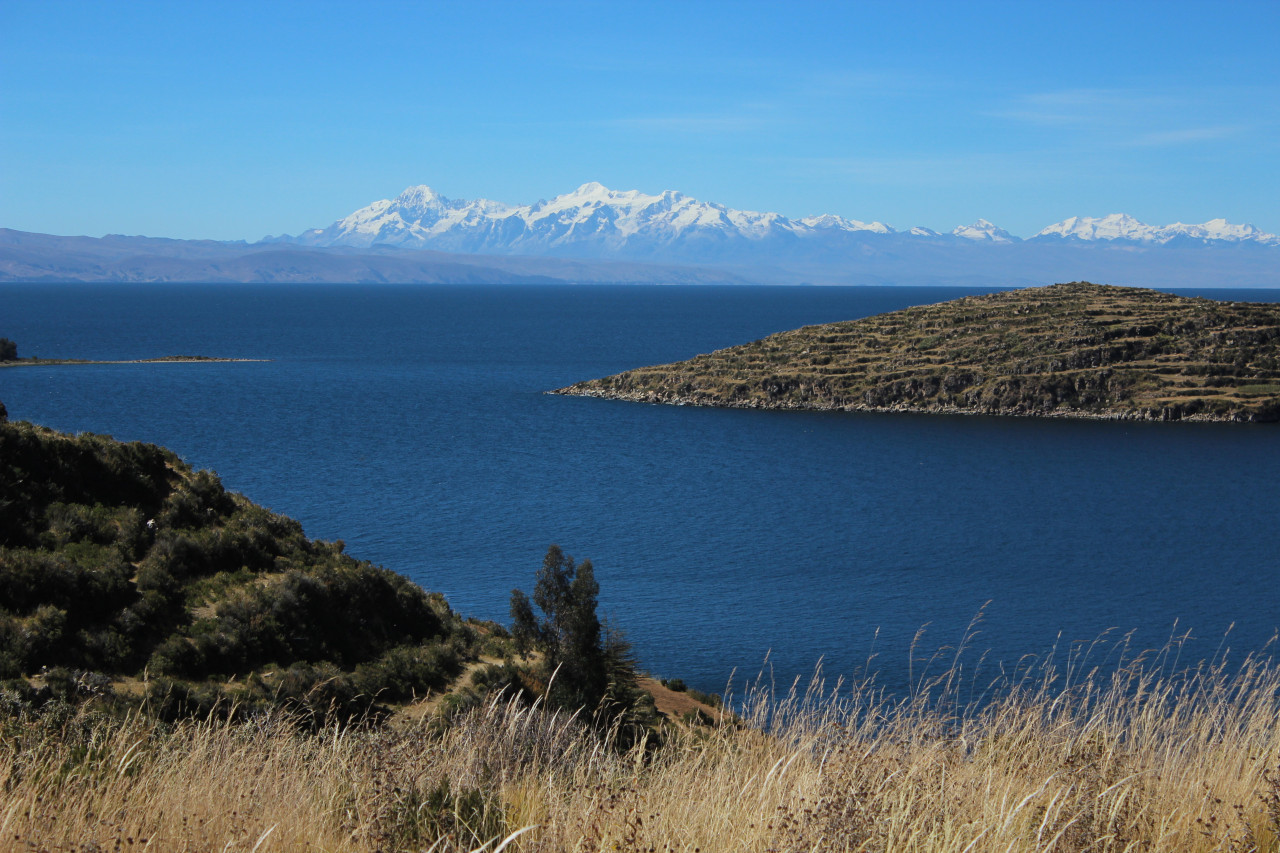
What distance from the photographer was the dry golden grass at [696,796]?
4.56m

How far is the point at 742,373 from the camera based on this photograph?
9962 centimetres

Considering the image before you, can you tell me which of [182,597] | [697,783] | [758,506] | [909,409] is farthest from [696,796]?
[909,409]

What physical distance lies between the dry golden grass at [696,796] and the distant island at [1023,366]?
84.8 meters

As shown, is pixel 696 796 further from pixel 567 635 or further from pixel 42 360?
pixel 42 360

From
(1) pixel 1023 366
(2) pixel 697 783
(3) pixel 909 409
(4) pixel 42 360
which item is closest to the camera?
(2) pixel 697 783

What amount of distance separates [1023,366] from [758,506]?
4762cm

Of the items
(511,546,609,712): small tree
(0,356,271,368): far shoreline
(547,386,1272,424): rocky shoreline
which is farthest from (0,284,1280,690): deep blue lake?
(511,546,609,712): small tree

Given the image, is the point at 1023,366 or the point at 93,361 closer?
the point at 1023,366

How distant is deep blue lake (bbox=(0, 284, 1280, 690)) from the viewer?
33.2 m

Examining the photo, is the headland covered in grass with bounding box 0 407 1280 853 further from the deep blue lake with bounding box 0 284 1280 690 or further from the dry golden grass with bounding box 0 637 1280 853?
the deep blue lake with bounding box 0 284 1280 690

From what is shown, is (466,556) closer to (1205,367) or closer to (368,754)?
(368,754)

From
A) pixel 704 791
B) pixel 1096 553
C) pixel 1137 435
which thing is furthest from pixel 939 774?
pixel 1137 435

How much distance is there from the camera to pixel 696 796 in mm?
5539

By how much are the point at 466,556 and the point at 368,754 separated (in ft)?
119
